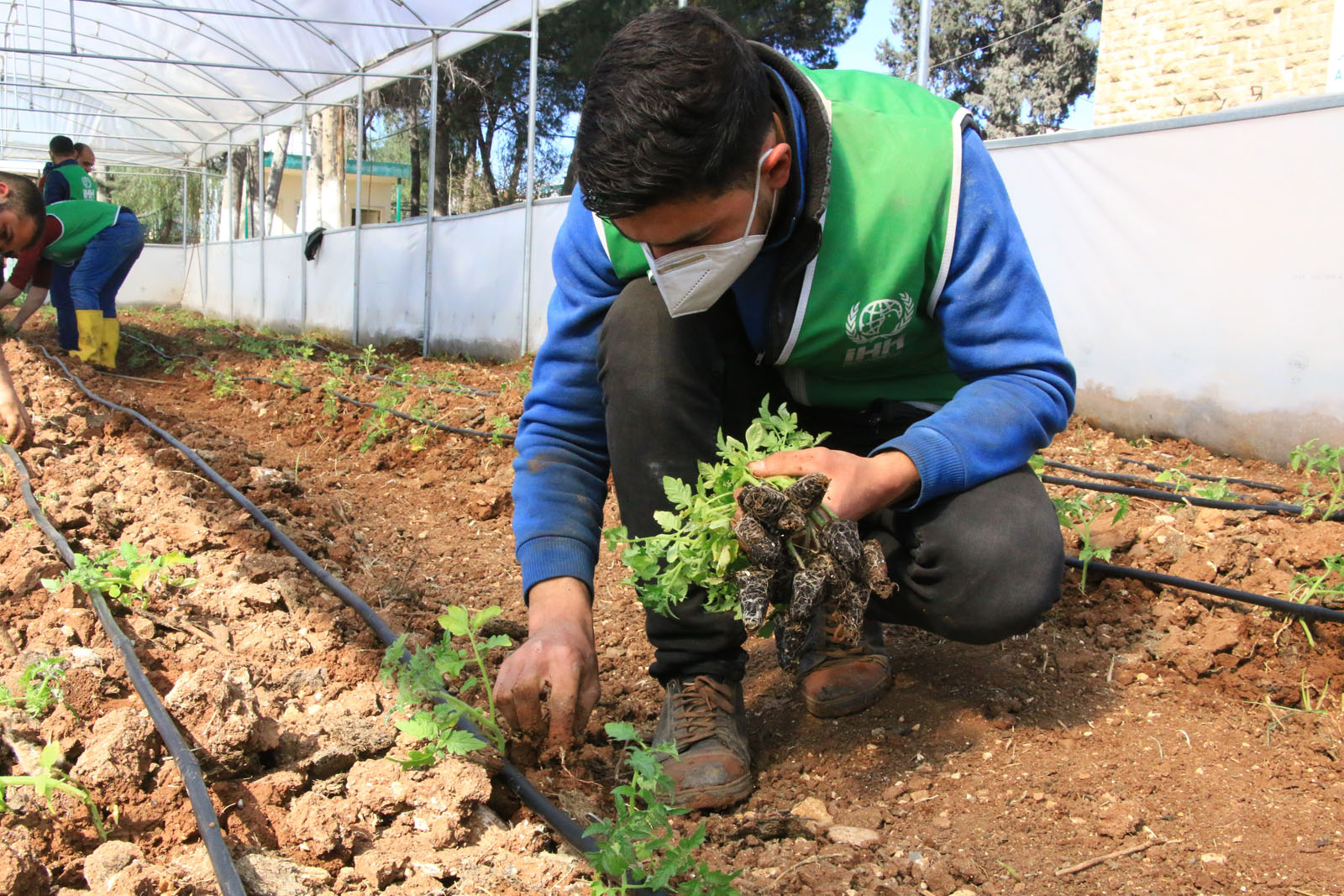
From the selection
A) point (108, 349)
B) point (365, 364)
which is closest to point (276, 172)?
point (108, 349)

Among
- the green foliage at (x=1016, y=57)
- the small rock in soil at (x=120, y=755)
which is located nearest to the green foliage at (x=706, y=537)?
the small rock in soil at (x=120, y=755)

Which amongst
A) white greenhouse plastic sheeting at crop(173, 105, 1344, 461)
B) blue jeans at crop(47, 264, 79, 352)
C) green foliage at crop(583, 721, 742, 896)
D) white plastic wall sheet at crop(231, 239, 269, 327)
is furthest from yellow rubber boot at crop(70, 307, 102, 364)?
green foliage at crop(583, 721, 742, 896)

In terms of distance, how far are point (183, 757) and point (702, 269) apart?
46.5 inches

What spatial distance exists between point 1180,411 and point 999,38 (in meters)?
21.7

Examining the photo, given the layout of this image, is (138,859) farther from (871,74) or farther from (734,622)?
(871,74)

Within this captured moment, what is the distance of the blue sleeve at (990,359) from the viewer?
1.64 metres

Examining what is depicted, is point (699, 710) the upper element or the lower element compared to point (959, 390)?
lower

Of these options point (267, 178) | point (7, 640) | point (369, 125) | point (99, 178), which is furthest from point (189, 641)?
point (99, 178)

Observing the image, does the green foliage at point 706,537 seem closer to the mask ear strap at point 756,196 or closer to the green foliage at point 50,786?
the mask ear strap at point 756,196

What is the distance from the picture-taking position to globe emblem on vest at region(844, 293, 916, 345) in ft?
5.77

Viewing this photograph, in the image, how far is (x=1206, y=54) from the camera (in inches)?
484

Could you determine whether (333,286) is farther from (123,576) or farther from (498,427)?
(123,576)

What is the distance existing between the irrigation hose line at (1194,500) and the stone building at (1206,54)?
10.1 metres

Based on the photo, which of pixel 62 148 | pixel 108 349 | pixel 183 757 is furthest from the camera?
pixel 62 148
